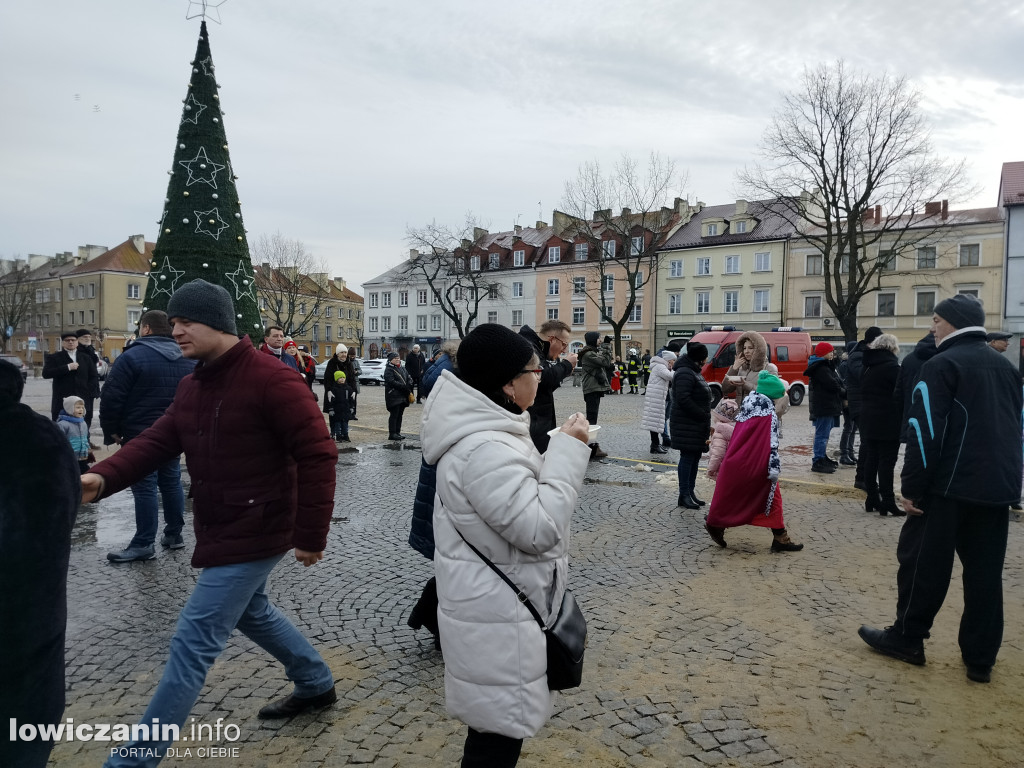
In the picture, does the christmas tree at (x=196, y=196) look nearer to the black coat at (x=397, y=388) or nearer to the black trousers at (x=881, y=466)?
the black coat at (x=397, y=388)

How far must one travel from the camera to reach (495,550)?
2.11 m

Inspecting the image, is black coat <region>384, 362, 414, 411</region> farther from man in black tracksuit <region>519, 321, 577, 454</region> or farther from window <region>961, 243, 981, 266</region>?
window <region>961, 243, 981, 266</region>

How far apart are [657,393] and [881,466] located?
14.2ft

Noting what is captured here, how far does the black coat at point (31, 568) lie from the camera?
1.86 meters

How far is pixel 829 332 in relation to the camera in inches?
1836

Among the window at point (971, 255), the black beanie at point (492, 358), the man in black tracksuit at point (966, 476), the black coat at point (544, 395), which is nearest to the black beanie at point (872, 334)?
the black coat at point (544, 395)

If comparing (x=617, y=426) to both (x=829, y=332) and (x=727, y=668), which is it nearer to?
(x=727, y=668)

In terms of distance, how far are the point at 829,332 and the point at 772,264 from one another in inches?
245

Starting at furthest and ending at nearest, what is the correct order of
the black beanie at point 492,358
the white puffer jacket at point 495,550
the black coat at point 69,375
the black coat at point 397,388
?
the black coat at point 397,388 < the black coat at point 69,375 < the black beanie at point 492,358 < the white puffer jacket at point 495,550

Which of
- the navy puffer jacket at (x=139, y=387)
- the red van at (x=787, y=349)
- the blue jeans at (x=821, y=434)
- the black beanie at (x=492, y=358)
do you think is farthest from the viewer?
the red van at (x=787, y=349)

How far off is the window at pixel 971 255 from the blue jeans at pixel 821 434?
41528 millimetres

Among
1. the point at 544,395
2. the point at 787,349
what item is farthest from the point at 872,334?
the point at 787,349

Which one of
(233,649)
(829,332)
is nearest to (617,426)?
(233,649)

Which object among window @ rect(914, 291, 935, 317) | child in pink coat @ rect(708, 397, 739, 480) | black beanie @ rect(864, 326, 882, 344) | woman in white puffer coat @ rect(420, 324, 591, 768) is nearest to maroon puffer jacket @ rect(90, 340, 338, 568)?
woman in white puffer coat @ rect(420, 324, 591, 768)
